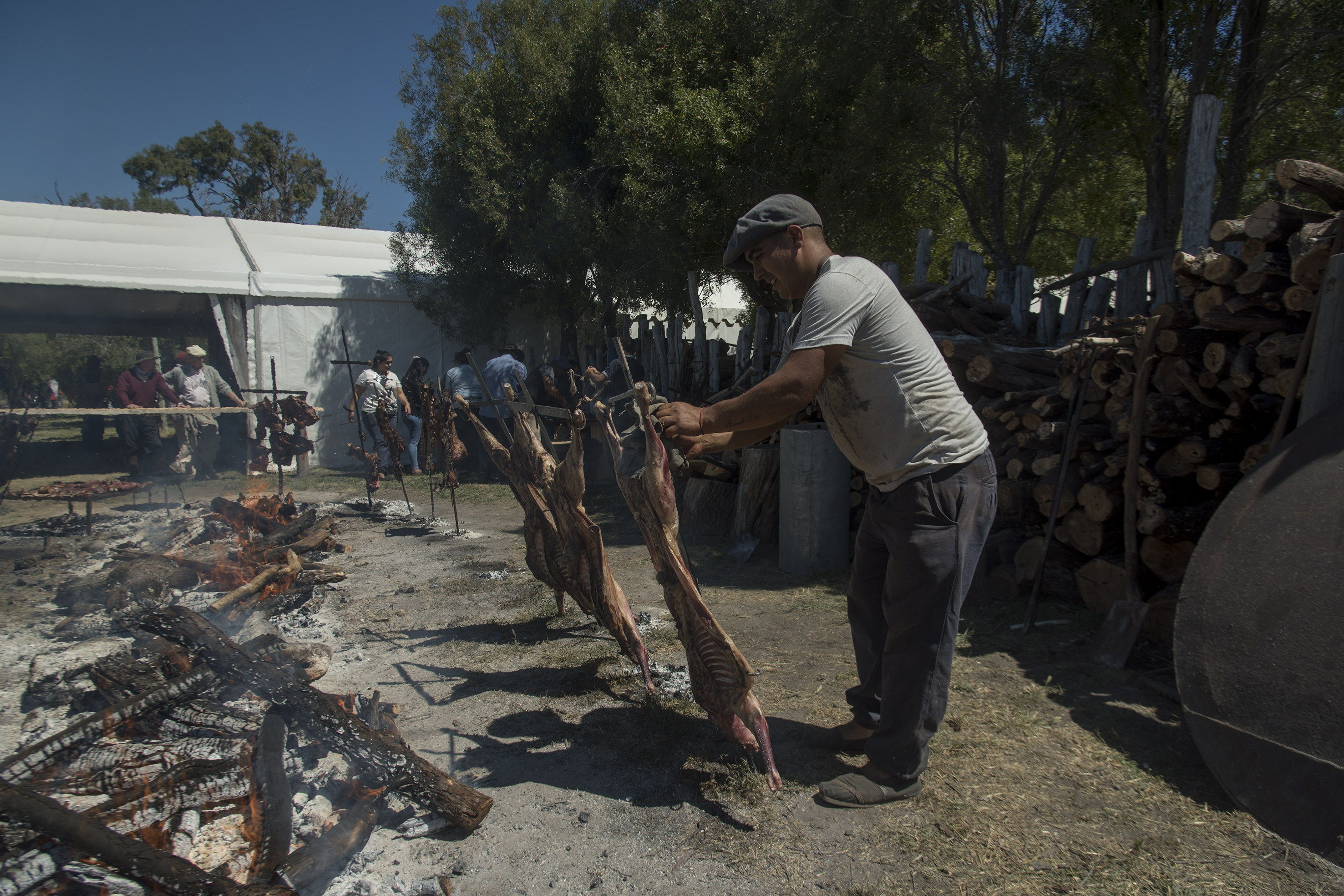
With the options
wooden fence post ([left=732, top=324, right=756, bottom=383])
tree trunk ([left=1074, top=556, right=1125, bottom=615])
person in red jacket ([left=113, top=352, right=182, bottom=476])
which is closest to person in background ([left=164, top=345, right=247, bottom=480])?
person in red jacket ([left=113, top=352, right=182, bottom=476])

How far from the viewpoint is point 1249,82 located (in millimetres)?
9375

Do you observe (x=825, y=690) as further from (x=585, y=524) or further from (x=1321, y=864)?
(x=1321, y=864)

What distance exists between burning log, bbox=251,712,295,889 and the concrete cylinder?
4018 millimetres

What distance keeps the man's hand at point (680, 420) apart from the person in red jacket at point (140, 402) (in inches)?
417

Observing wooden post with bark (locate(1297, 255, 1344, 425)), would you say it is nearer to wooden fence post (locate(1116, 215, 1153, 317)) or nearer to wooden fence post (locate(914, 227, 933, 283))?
wooden fence post (locate(1116, 215, 1153, 317))

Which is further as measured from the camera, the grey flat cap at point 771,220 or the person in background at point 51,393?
the person in background at point 51,393

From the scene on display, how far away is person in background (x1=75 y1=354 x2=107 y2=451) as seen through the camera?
1335 centimetres

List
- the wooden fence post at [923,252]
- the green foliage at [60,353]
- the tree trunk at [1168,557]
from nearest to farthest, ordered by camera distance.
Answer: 1. the tree trunk at [1168,557]
2. the wooden fence post at [923,252]
3. the green foliage at [60,353]

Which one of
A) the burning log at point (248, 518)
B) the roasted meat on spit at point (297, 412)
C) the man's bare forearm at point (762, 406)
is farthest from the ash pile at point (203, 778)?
the roasted meat on spit at point (297, 412)

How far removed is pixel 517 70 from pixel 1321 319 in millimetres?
13072

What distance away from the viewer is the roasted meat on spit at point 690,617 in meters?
2.76

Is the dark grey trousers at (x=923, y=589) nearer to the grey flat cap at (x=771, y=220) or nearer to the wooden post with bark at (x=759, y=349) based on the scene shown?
the grey flat cap at (x=771, y=220)

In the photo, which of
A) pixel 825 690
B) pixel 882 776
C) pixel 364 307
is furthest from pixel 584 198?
pixel 882 776

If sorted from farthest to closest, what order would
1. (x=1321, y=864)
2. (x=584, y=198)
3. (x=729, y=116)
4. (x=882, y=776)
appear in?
(x=584, y=198), (x=729, y=116), (x=882, y=776), (x=1321, y=864)
